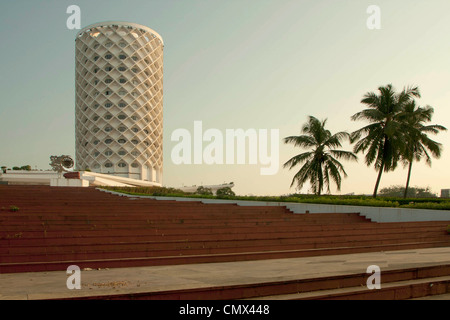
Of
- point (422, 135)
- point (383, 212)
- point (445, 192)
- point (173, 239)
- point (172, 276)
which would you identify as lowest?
point (172, 276)

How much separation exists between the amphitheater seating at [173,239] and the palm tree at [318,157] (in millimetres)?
10162

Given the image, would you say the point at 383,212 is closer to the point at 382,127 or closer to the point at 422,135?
the point at 382,127

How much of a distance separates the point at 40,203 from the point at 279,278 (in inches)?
458

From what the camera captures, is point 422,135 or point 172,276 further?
point 422,135

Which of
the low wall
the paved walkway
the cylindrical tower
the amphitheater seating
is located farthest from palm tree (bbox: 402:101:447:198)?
the cylindrical tower

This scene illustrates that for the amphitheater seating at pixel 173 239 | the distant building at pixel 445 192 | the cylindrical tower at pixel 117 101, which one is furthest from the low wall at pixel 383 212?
the cylindrical tower at pixel 117 101

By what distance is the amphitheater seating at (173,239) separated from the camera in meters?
6.98

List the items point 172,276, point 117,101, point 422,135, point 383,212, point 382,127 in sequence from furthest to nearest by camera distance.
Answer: point 117,101, point 422,135, point 382,127, point 383,212, point 172,276

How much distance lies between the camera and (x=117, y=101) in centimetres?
7488

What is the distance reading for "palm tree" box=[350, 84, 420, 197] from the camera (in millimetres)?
20688

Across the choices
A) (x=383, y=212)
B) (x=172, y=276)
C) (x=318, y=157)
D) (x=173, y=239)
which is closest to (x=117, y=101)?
(x=318, y=157)

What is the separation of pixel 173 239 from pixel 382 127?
1610 cm

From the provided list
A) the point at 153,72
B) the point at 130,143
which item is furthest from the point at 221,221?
the point at 153,72

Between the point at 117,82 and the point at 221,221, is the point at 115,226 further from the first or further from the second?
the point at 117,82
